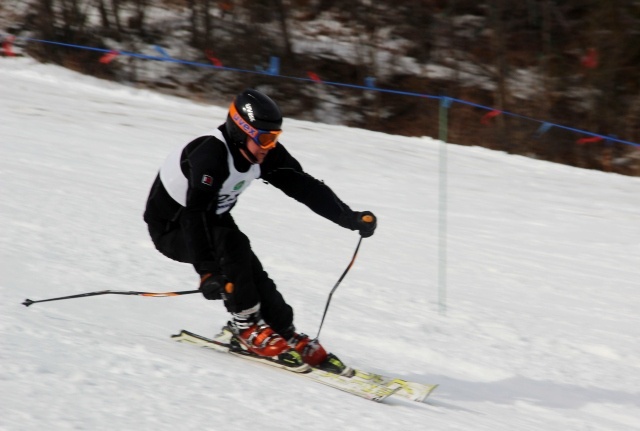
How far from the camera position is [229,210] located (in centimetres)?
453

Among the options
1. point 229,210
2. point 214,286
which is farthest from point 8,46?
point 214,286

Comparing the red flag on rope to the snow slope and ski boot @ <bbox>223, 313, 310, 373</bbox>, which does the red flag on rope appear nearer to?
the snow slope

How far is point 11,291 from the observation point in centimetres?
514

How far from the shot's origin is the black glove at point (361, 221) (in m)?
4.70

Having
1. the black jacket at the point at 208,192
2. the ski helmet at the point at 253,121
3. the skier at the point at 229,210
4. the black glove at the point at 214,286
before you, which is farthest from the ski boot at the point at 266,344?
the ski helmet at the point at 253,121

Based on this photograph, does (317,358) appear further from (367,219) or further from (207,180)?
(207,180)

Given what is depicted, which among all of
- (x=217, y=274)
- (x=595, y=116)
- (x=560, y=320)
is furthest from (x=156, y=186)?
(x=595, y=116)

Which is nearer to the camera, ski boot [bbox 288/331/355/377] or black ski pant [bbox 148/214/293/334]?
black ski pant [bbox 148/214/293/334]

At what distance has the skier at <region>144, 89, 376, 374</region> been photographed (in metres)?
4.27

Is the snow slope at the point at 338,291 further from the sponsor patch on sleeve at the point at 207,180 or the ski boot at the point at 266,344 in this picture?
the sponsor patch on sleeve at the point at 207,180

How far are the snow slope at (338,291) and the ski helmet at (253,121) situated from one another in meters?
1.12

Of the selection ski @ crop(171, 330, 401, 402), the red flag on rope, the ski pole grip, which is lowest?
ski @ crop(171, 330, 401, 402)

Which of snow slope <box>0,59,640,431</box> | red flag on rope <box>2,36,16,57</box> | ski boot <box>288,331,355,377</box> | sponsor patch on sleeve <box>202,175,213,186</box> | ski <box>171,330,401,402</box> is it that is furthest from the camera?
red flag on rope <box>2,36,16,57</box>

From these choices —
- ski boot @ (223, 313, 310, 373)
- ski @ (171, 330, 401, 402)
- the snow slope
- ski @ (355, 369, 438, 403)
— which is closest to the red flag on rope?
the snow slope
